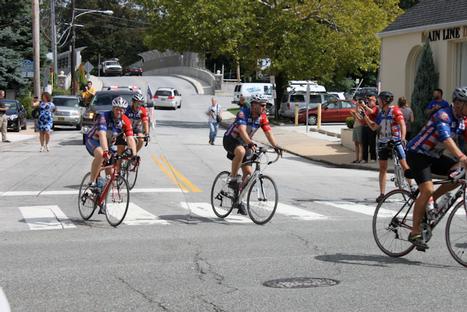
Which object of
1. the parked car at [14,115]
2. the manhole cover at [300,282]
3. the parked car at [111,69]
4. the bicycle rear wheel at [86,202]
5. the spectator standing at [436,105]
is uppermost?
the parked car at [111,69]

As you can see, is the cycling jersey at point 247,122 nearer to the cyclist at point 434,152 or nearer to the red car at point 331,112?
the cyclist at point 434,152

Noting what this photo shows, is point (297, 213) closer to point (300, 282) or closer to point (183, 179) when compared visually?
point (300, 282)

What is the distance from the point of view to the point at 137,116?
610 inches

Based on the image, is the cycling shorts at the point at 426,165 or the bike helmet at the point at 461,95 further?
the cycling shorts at the point at 426,165

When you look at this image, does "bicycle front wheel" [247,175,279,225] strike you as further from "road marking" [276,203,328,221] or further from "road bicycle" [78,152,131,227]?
"road bicycle" [78,152,131,227]

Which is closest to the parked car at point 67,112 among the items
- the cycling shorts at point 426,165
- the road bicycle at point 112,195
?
the road bicycle at point 112,195

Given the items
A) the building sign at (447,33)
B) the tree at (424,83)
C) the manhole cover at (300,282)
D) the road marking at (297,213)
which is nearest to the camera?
the manhole cover at (300,282)

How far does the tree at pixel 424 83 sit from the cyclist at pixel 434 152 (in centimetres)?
1661

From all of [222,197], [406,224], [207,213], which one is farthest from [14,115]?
[406,224]

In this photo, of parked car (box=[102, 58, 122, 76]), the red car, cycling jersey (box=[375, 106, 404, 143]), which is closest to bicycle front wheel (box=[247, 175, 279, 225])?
cycling jersey (box=[375, 106, 404, 143])

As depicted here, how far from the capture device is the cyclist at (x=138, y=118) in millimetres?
15039

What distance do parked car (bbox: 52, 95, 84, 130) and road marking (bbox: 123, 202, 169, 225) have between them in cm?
2549

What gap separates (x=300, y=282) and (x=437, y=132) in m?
2.06

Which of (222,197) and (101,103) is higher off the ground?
(101,103)
